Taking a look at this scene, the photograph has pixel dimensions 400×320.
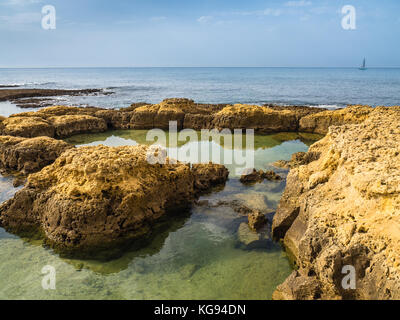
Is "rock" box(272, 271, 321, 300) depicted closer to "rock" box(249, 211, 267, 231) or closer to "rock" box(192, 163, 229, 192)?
"rock" box(249, 211, 267, 231)

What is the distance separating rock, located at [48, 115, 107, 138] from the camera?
16.1m

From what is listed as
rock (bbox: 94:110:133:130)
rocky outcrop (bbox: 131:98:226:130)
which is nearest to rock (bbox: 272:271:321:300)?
rocky outcrop (bbox: 131:98:226:130)

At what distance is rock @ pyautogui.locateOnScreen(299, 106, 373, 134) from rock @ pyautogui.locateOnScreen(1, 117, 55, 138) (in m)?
14.4

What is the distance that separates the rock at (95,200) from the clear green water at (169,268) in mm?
399

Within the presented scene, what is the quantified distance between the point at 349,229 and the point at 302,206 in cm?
158

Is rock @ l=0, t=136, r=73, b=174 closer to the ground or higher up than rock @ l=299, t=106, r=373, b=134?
closer to the ground

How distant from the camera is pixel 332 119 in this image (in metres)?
16.4

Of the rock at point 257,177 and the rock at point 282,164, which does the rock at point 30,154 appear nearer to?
the rock at point 257,177

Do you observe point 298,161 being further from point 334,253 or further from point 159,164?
point 334,253

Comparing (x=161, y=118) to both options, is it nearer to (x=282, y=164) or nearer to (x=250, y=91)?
(x=282, y=164)

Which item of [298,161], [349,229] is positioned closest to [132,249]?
[349,229]

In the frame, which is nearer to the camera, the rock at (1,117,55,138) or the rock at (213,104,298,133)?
the rock at (1,117,55,138)

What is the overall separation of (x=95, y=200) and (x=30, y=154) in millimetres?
5686

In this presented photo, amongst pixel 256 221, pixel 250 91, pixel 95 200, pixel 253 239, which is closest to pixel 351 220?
pixel 253 239
